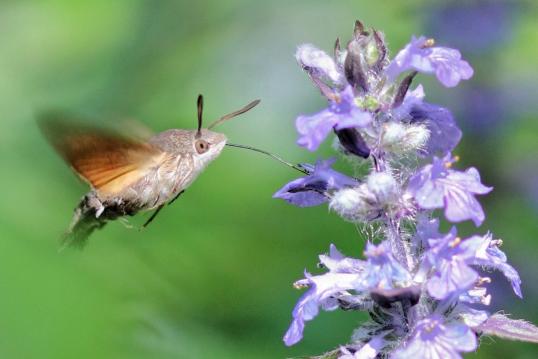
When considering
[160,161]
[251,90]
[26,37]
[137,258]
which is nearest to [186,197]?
[137,258]

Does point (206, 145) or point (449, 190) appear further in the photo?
point (206, 145)

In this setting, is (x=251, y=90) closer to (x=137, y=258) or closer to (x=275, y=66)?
(x=275, y=66)

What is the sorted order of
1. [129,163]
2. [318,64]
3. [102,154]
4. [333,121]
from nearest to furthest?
[333,121], [318,64], [102,154], [129,163]

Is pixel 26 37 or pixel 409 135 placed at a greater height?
pixel 26 37

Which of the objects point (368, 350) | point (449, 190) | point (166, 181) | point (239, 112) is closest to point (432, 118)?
point (449, 190)

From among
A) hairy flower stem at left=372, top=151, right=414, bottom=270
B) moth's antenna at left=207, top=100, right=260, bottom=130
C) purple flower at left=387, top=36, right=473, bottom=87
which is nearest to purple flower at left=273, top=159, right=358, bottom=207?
hairy flower stem at left=372, top=151, right=414, bottom=270

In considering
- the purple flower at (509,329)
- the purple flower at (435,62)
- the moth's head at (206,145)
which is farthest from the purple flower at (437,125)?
the moth's head at (206,145)

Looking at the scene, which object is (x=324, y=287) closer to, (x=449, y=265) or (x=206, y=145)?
(x=449, y=265)

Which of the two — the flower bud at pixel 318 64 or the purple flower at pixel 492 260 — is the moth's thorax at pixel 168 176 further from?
the purple flower at pixel 492 260
